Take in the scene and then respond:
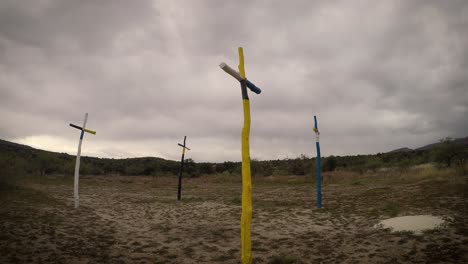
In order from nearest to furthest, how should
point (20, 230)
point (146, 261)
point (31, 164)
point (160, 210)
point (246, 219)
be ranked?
point (246, 219) → point (146, 261) → point (20, 230) → point (160, 210) → point (31, 164)

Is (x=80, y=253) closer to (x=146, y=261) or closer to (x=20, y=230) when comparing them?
(x=146, y=261)

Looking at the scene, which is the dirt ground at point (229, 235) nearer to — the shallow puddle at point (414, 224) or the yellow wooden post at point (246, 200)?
the shallow puddle at point (414, 224)

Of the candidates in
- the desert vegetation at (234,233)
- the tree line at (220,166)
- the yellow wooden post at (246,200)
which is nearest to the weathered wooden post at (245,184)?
the yellow wooden post at (246,200)

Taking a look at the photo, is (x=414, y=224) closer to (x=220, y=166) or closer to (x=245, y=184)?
(x=245, y=184)

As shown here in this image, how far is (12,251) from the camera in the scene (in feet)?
19.3

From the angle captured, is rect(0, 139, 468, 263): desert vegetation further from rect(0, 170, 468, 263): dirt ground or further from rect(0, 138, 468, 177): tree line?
rect(0, 138, 468, 177): tree line

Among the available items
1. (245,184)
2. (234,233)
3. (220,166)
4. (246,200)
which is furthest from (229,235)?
(220,166)

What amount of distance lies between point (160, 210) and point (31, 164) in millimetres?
28524

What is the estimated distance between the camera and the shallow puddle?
24.3 ft

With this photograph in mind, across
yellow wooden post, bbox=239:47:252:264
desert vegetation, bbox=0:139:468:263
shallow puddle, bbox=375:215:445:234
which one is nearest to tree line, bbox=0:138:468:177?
desert vegetation, bbox=0:139:468:263

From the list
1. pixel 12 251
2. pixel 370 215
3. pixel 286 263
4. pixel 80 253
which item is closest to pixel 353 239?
pixel 286 263

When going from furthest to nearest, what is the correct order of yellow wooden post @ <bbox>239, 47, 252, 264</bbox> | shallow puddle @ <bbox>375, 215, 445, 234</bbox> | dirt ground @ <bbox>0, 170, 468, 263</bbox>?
1. shallow puddle @ <bbox>375, 215, 445, 234</bbox>
2. dirt ground @ <bbox>0, 170, 468, 263</bbox>
3. yellow wooden post @ <bbox>239, 47, 252, 264</bbox>

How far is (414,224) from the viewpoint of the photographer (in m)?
7.70

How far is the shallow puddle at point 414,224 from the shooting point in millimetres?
7422
